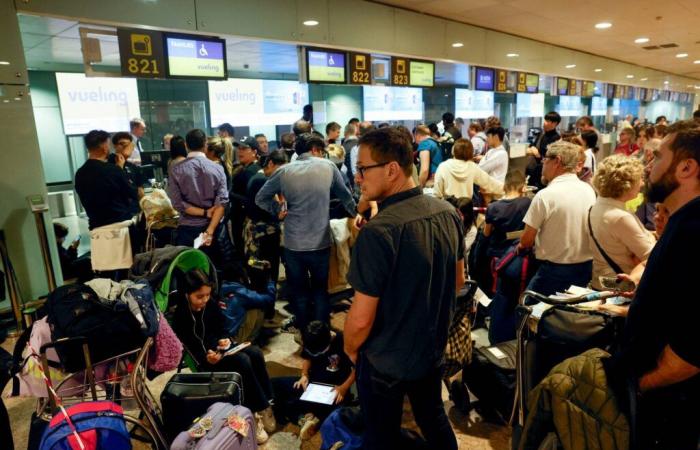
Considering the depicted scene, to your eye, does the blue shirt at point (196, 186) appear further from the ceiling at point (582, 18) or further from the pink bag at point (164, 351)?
the ceiling at point (582, 18)

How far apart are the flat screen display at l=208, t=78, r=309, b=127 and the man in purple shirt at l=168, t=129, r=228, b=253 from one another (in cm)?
774

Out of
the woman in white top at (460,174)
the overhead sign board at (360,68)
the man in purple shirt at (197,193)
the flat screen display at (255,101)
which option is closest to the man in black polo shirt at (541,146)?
the woman in white top at (460,174)

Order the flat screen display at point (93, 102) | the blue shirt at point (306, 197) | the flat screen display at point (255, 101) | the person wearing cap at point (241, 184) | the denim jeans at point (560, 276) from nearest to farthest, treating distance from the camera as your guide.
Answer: the denim jeans at point (560, 276) < the blue shirt at point (306, 197) < the person wearing cap at point (241, 184) < the flat screen display at point (93, 102) < the flat screen display at point (255, 101)

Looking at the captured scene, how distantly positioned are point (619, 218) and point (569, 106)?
16420 millimetres

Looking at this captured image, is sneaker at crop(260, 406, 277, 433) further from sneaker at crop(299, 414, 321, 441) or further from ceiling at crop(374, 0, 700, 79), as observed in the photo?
ceiling at crop(374, 0, 700, 79)

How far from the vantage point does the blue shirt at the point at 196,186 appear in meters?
3.92

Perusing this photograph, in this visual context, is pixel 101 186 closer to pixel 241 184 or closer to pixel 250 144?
pixel 241 184

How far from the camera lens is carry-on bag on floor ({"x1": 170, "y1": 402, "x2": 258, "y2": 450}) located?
2025 mm

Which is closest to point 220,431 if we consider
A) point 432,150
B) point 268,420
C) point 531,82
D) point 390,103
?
point 268,420

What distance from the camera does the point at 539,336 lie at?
6.01ft

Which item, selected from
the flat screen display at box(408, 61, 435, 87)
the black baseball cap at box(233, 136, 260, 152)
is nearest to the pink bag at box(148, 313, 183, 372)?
the black baseball cap at box(233, 136, 260, 152)

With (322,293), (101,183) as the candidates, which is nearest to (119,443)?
(322,293)

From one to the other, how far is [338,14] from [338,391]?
15.2ft

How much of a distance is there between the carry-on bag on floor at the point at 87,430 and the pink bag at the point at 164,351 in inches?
15.6
